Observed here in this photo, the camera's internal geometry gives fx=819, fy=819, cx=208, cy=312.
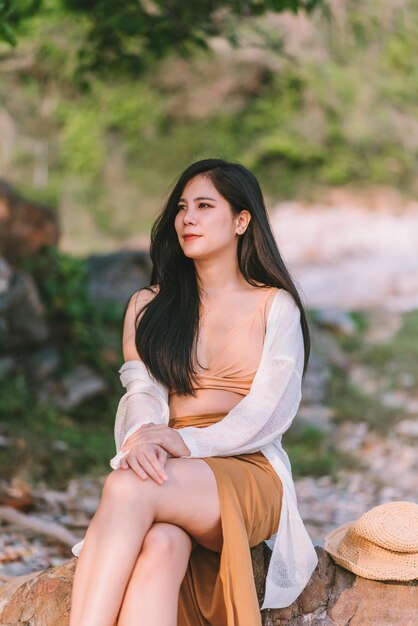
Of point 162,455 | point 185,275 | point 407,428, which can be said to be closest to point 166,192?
point 185,275

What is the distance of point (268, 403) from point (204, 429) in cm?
25

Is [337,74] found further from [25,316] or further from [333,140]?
[25,316]

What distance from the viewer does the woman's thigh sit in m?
2.54

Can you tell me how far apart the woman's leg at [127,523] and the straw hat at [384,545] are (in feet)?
1.87

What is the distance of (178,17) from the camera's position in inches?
201

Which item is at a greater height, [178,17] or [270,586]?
[178,17]

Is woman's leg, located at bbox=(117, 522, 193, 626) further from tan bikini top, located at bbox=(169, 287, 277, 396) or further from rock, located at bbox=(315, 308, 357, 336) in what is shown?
rock, located at bbox=(315, 308, 357, 336)

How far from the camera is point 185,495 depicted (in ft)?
8.47

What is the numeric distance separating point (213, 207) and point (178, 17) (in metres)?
2.39

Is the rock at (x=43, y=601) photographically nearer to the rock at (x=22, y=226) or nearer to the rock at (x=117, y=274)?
the rock at (x=22, y=226)

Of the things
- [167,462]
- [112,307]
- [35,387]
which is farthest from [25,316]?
[167,462]

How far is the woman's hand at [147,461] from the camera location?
2.57m

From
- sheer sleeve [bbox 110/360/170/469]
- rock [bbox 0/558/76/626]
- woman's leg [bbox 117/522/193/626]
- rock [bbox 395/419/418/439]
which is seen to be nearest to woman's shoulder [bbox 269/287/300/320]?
sheer sleeve [bbox 110/360/170/469]

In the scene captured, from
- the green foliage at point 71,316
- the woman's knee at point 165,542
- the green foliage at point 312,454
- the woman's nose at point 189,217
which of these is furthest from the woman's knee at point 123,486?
the green foliage at point 71,316
